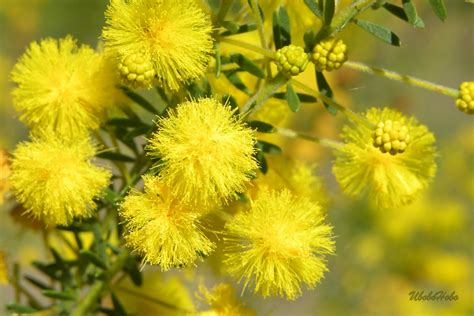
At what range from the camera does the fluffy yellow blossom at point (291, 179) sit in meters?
1.62

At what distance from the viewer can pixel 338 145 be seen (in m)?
1.58

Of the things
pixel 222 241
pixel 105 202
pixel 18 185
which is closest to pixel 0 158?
pixel 18 185

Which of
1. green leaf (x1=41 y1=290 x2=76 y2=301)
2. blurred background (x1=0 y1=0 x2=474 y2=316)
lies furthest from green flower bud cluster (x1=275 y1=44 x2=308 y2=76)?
blurred background (x1=0 y1=0 x2=474 y2=316)

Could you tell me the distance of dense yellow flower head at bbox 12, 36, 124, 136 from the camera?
5.03 feet

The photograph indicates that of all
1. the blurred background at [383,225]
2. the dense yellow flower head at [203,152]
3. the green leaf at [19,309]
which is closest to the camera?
the dense yellow flower head at [203,152]

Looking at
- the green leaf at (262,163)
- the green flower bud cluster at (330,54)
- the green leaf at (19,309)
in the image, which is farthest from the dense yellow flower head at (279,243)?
the green leaf at (19,309)

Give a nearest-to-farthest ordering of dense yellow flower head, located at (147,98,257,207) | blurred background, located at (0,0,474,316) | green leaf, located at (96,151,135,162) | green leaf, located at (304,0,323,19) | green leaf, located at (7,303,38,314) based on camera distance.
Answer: dense yellow flower head, located at (147,98,257,207)
green leaf, located at (304,0,323,19)
green leaf, located at (96,151,135,162)
green leaf, located at (7,303,38,314)
blurred background, located at (0,0,474,316)

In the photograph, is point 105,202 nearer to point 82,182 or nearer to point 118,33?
point 82,182

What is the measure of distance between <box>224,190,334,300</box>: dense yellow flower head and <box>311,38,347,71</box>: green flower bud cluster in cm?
31

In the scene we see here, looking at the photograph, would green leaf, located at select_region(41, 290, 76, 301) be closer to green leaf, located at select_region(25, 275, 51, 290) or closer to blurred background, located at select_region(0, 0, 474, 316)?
green leaf, located at select_region(25, 275, 51, 290)

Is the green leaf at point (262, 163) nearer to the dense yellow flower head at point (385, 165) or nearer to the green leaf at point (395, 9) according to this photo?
the dense yellow flower head at point (385, 165)

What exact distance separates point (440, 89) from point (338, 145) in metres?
0.28

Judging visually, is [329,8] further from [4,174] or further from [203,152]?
[4,174]

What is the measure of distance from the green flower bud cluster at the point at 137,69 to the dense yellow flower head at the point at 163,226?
21 centimetres
